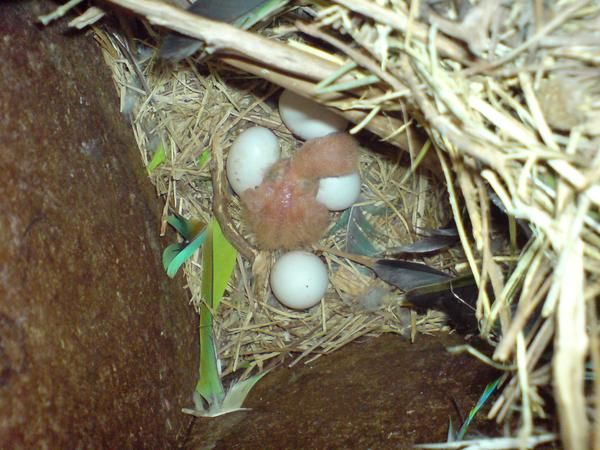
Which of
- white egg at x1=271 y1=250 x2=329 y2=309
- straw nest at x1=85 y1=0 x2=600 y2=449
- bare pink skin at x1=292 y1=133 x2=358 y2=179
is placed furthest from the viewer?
white egg at x1=271 y1=250 x2=329 y2=309

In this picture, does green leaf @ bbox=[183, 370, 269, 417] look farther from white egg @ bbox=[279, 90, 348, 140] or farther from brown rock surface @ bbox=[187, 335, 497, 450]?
white egg @ bbox=[279, 90, 348, 140]

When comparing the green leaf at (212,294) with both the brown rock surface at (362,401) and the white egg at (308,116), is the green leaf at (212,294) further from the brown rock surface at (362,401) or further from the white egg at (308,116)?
the white egg at (308,116)

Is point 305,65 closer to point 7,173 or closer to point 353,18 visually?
point 353,18

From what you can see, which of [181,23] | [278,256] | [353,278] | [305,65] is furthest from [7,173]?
[353,278]

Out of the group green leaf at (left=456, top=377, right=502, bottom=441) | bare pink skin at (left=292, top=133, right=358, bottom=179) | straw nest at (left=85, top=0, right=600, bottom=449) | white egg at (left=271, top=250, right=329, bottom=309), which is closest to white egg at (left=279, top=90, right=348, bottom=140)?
bare pink skin at (left=292, top=133, right=358, bottom=179)

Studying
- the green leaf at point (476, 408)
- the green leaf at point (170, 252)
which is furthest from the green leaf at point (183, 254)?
the green leaf at point (476, 408)
